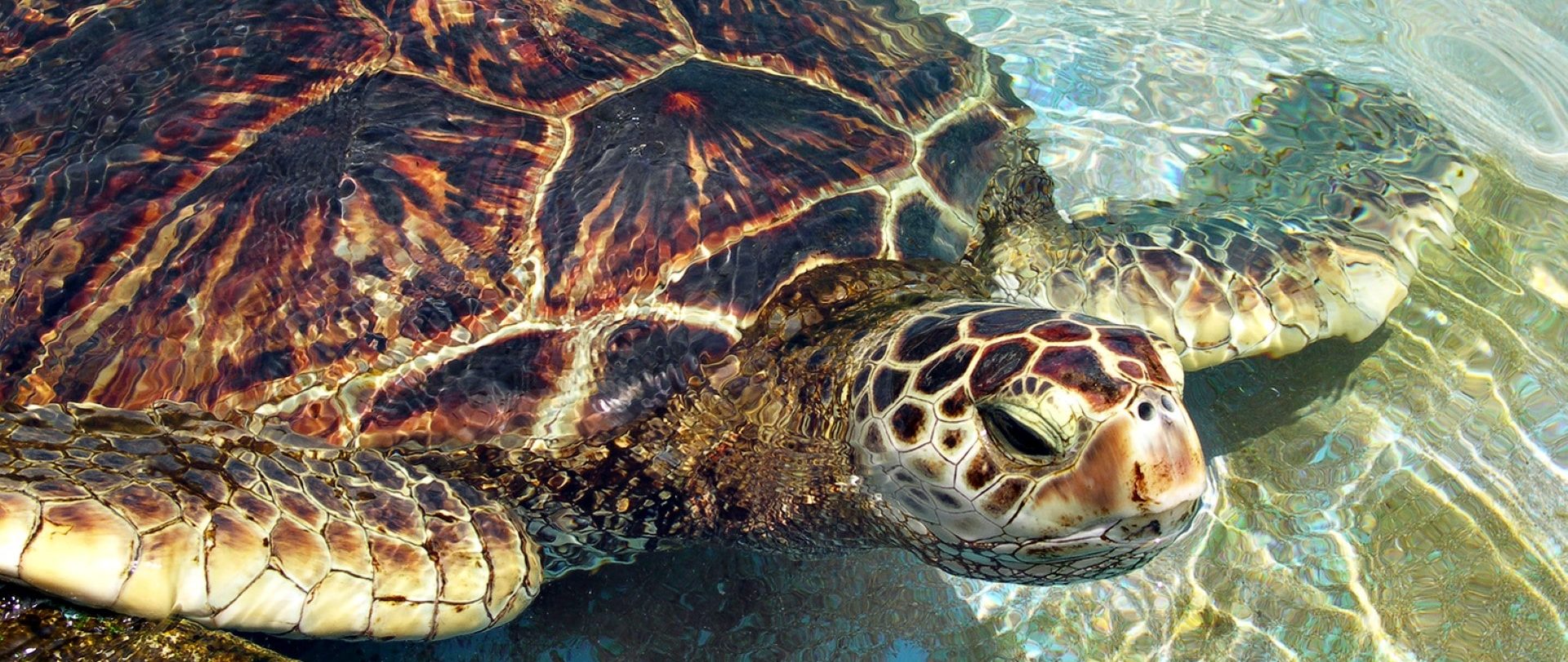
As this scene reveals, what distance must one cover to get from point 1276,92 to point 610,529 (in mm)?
3000

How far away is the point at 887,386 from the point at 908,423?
0.12 meters

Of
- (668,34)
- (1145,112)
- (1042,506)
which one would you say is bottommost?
(1145,112)

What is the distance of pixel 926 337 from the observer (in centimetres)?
200

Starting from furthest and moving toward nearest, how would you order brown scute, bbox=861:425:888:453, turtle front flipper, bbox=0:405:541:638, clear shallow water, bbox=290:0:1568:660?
clear shallow water, bbox=290:0:1568:660 < brown scute, bbox=861:425:888:453 < turtle front flipper, bbox=0:405:541:638

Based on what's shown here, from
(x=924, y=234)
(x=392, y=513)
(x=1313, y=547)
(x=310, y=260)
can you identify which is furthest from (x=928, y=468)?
(x=1313, y=547)

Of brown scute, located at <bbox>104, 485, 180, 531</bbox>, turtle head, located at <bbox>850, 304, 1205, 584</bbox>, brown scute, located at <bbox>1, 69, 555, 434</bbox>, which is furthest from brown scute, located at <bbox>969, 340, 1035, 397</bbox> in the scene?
brown scute, located at <bbox>104, 485, 180, 531</bbox>

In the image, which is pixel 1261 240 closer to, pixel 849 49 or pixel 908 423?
pixel 849 49

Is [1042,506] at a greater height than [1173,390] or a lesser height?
lesser

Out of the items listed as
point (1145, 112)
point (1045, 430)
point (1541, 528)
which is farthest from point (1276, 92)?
point (1045, 430)

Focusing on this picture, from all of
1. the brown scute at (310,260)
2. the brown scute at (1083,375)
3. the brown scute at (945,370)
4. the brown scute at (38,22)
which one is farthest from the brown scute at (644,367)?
the brown scute at (38,22)

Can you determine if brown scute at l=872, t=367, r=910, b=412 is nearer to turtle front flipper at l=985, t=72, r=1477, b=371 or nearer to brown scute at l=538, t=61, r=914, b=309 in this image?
brown scute at l=538, t=61, r=914, b=309

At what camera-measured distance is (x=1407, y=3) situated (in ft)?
14.8

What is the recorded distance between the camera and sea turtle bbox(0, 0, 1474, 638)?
67.6 inches

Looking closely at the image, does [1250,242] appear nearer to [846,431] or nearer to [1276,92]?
[1276,92]
